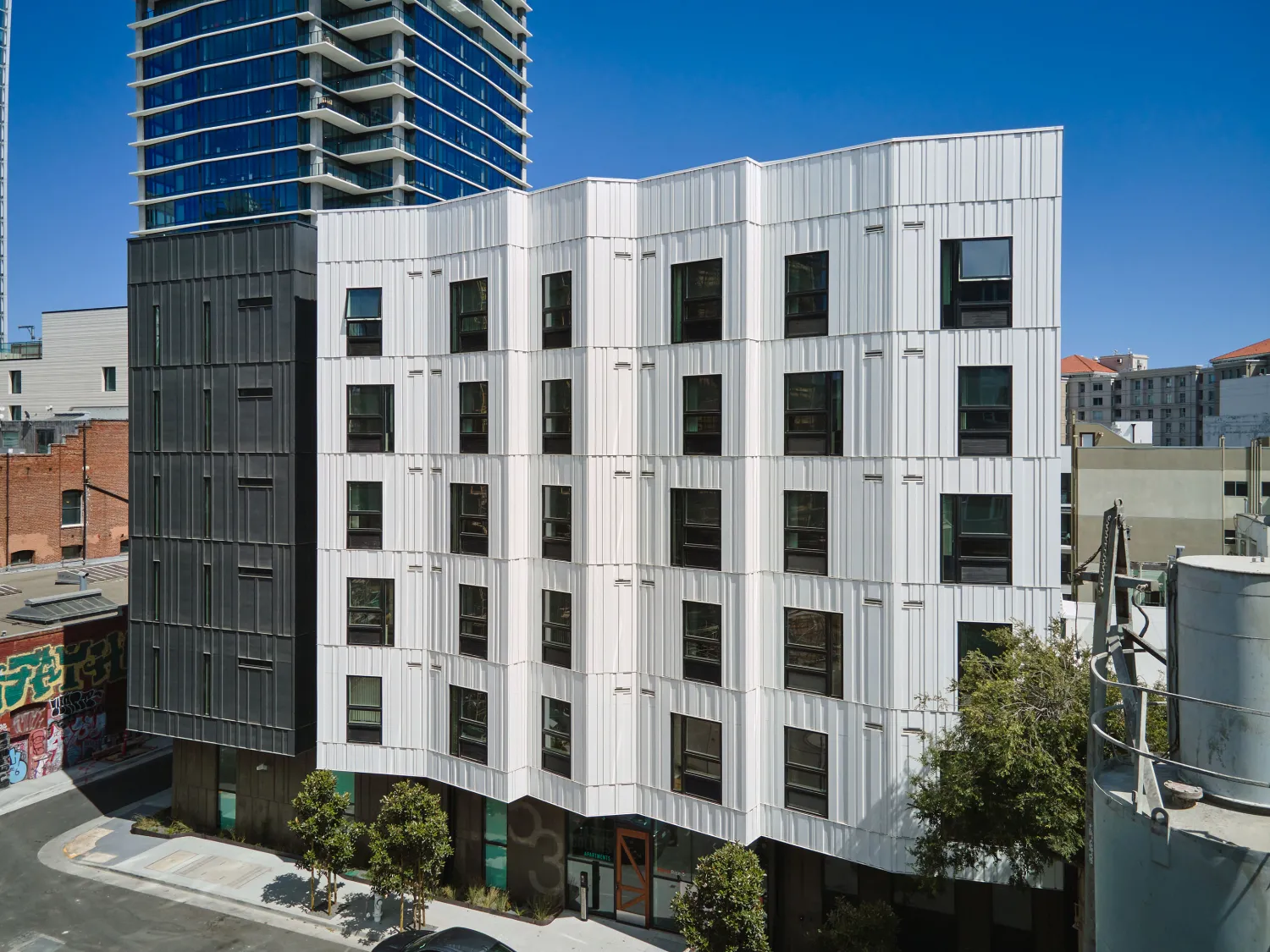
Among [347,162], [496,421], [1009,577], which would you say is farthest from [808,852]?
[347,162]

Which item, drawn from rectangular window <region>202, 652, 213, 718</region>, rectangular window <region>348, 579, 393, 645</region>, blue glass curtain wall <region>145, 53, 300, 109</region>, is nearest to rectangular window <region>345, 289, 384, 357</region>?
rectangular window <region>348, 579, 393, 645</region>

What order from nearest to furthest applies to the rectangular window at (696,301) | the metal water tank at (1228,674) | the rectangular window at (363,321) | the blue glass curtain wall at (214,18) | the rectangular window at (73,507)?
the metal water tank at (1228,674) → the rectangular window at (696,301) → the rectangular window at (363,321) → the rectangular window at (73,507) → the blue glass curtain wall at (214,18)

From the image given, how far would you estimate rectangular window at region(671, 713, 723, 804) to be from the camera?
18734mm

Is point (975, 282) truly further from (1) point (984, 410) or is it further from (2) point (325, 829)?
(2) point (325, 829)

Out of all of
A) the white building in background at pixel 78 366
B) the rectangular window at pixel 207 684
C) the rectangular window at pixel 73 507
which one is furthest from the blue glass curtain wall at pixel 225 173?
the rectangular window at pixel 207 684

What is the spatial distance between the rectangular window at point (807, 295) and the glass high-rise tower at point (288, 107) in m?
57.7

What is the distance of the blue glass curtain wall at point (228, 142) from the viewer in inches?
2608

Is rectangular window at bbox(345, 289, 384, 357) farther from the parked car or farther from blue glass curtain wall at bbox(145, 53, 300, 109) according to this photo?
blue glass curtain wall at bbox(145, 53, 300, 109)

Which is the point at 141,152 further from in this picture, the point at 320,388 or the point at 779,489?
the point at 779,489

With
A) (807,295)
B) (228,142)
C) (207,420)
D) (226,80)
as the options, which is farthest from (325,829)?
(226,80)

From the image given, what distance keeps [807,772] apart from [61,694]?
28.4 m

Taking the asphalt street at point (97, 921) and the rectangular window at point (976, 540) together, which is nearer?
the rectangular window at point (976, 540)

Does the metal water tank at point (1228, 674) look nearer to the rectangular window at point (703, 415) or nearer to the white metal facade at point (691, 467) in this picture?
the white metal facade at point (691, 467)

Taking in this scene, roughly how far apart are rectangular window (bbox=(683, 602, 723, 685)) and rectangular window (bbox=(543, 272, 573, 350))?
23.5 feet
